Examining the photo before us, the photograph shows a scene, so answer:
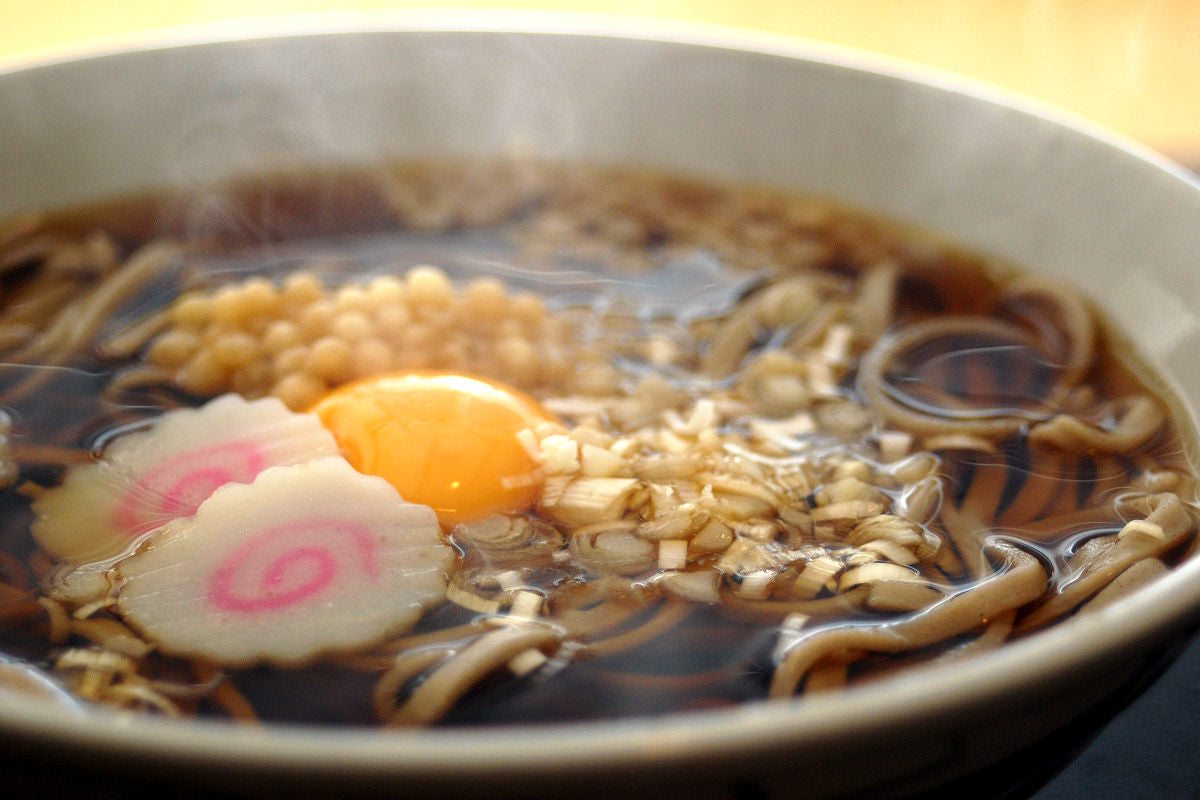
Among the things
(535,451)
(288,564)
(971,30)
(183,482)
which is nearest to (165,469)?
(183,482)

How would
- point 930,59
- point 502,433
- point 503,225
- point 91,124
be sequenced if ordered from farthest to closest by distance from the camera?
point 930,59
point 503,225
point 91,124
point 502,433

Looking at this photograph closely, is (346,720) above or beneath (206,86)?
beneath

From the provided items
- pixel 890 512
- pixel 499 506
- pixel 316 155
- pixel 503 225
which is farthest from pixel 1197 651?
pixel 316 155

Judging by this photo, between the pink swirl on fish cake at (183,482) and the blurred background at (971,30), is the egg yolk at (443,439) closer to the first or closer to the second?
the pink swirl on fish cake at (183,482)

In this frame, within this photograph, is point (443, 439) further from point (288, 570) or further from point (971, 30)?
point (971, 30)

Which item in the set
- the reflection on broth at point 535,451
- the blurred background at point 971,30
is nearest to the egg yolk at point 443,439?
the reflection on broth at point 535,451

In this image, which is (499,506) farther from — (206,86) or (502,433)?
(206,86)
